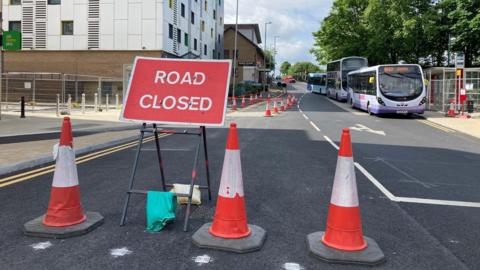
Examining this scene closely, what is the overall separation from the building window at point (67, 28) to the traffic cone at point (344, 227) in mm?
39932

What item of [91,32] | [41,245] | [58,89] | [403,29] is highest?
[403,29]

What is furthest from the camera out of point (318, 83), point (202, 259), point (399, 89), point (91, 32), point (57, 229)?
point (318, 83)

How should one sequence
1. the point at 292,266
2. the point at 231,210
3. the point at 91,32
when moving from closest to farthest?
the point at 292,266 < the point at 231,210 < the point at 91,32

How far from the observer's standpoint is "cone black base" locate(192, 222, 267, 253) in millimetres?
4535

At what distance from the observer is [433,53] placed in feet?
152

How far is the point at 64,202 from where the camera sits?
5.13m

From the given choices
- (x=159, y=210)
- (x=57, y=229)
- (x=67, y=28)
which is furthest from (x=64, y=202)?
(x=67, y=28)

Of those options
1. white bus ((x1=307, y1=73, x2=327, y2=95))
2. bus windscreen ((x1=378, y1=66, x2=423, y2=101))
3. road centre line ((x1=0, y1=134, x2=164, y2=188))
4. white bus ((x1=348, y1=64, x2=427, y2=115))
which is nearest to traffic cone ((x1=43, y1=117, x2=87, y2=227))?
road centre line ((x1=0, y1=134, x2=164, y2=188))

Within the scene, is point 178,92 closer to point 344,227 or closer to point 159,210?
point 159,210

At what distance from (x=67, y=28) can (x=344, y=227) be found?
133 feet

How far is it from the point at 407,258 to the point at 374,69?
23130 mm

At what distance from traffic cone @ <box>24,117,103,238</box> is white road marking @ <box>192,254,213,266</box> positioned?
1.38m

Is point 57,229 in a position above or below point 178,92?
below

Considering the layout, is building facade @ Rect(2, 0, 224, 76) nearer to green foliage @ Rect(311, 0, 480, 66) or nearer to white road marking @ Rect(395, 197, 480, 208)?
green foliage @ Rect(311, 0, 480, 66)
